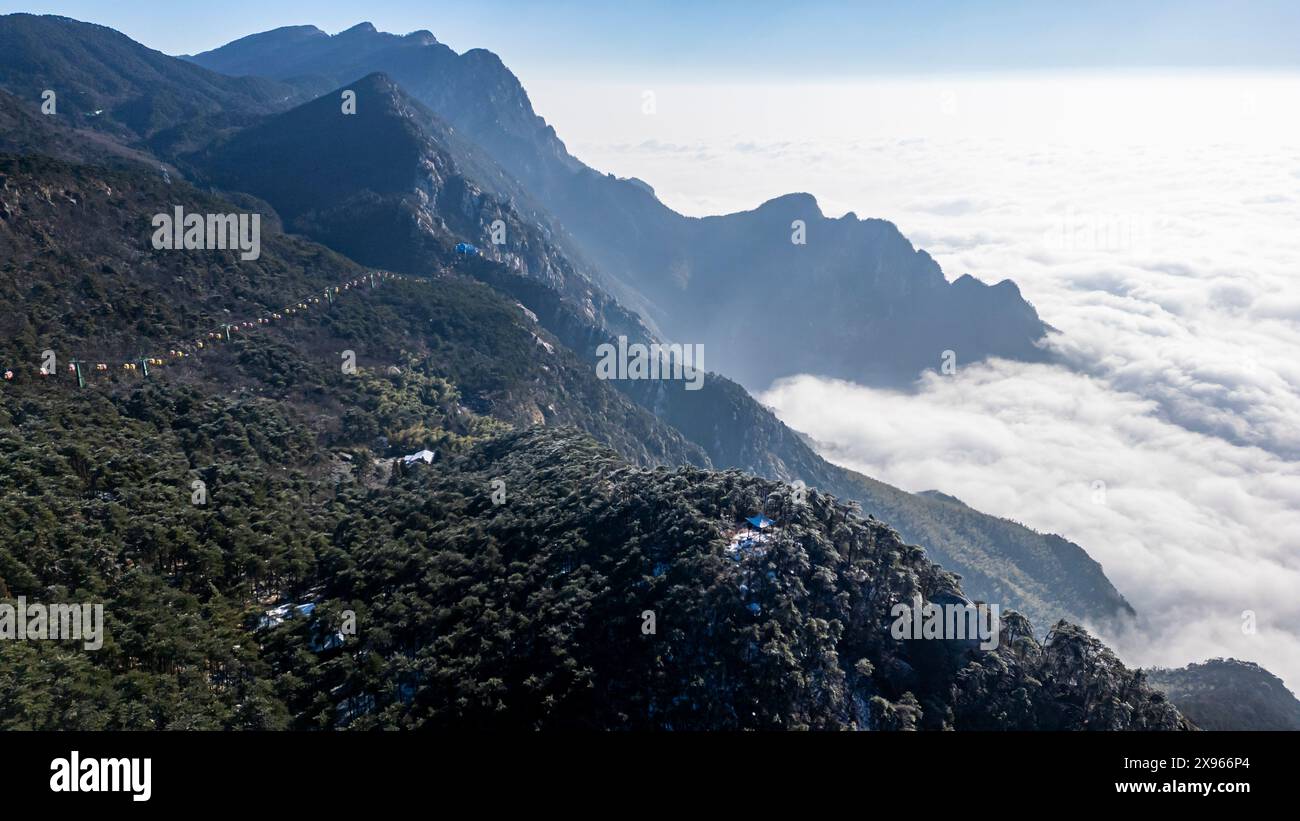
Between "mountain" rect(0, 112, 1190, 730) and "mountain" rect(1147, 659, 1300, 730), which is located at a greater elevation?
"mountain" rect(0, 112, 1190, 730)

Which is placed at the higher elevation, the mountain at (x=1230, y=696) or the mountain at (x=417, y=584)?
the mountain at (x=417, y=584)

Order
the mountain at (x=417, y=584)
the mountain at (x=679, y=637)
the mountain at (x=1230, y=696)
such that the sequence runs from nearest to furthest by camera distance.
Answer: the mountain at (x=417, y=584)
the mountain at (x=679, y=637)
the mountain at (x=1230, y=696)

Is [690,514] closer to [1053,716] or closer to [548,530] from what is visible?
[548,530]

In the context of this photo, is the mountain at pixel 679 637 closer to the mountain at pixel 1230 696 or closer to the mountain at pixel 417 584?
the mountain at pixel 417 584

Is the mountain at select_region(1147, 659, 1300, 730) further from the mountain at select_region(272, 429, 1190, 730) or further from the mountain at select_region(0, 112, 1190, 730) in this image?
the mountain at select_region(0, 112, 1190, 730)

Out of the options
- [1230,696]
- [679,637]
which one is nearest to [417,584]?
[679,637]

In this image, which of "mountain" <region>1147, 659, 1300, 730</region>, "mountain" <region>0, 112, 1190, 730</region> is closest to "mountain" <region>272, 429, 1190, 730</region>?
"mountain" <region>0, 112, 1190, 730</region>

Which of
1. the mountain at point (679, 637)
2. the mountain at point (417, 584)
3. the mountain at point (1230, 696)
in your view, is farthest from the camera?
the mountain at point (1230, 696)

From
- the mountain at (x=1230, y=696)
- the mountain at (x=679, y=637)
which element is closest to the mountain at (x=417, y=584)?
the mountain at (x=679, y=637)
